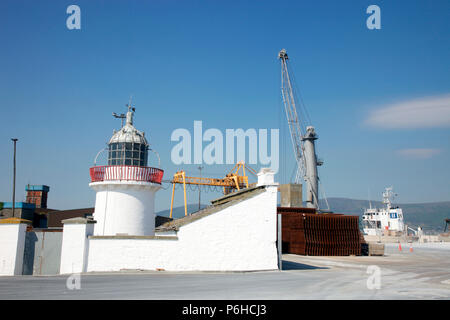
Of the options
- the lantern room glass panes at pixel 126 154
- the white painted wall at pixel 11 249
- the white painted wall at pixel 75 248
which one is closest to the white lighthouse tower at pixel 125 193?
the lantern room glass panes at pixel 126 154

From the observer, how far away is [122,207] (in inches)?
628

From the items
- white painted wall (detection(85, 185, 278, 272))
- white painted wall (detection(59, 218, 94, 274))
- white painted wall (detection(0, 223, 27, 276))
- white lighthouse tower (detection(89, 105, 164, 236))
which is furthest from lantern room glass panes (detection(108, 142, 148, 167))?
white painted wall (detection(0, 223, 27, 276))

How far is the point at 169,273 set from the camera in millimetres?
13141

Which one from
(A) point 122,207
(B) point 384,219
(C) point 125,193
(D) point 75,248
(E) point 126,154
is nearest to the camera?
(D) point 75,248

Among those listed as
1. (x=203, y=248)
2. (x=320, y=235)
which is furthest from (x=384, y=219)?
(x=203, y=248)

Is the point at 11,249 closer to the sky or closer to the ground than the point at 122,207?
closer to the ground

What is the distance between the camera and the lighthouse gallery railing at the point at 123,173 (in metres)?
16.0

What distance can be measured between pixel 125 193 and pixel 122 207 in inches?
25.9

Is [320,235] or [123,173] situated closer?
[123,173]

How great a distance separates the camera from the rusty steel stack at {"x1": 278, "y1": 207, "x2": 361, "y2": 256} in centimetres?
2780

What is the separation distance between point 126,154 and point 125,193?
1.98 meters

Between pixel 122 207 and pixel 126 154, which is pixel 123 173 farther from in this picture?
pixel 122 207

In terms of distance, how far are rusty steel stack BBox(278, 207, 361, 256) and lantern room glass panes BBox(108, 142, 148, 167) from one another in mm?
16134

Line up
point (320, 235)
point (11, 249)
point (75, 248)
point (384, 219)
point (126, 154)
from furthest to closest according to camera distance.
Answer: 1. point (384, 219)
2. point (320, 235)
3. point (126, 154)
4. point (11, 249)
5. point (75, 248)
